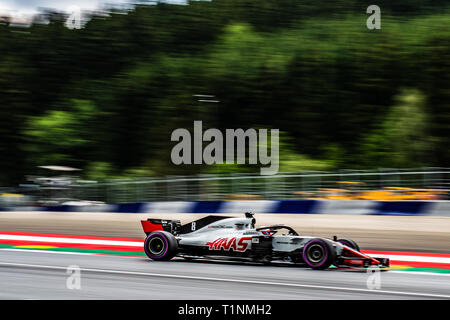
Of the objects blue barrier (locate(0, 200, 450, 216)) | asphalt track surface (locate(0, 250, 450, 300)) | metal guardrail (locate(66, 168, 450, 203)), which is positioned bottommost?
asphalt track surface (locate(0, 250, 450, 300))

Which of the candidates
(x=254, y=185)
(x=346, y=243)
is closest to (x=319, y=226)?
(x=254, y=185)

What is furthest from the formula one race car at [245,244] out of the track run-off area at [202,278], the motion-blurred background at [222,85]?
the motion-blurred background at [222,85]

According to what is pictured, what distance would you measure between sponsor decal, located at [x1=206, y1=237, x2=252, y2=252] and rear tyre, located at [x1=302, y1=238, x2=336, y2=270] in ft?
3.40

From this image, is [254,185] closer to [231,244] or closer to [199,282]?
[231,244]

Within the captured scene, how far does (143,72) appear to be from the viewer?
47.9m

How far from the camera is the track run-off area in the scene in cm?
816

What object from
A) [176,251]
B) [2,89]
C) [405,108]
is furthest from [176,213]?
[2,89]

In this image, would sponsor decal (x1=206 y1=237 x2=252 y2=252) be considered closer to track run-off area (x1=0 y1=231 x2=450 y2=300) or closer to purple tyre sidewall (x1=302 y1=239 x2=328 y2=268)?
track run-off area (x1=0 y1=231 x2=450 y2=300)

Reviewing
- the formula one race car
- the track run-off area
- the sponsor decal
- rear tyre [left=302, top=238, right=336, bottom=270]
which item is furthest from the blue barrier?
the sponsor decal

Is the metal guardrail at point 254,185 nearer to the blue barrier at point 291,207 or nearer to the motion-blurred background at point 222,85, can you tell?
the blue barrier at point 291,207

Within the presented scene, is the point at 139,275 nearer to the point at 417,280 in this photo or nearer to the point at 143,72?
the point at 417,280

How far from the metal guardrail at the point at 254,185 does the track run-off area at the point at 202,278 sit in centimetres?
229

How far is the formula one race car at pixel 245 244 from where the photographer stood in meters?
10.1
